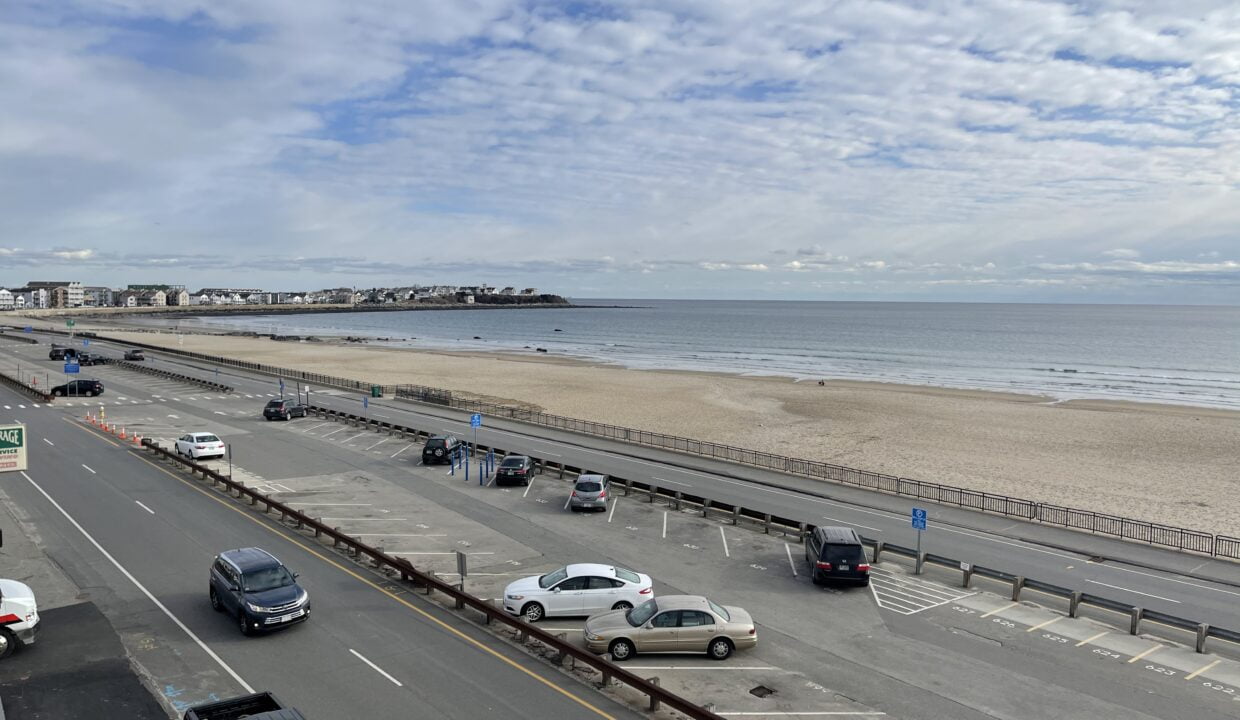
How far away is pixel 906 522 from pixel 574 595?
53.7 ft

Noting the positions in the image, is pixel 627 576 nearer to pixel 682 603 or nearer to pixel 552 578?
pixel 552 578

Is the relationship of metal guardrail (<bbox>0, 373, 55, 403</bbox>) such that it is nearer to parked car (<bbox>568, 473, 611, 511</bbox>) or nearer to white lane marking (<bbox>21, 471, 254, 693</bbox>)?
white lane marking (<bbox>21, 471, 254, 693</bbox>)

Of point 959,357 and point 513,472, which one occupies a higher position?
point 959,357

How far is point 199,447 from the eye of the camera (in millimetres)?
36906

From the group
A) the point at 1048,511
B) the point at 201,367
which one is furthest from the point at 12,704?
the point at 201,367

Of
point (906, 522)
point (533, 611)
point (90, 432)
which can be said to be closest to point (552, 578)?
point (533, 611)

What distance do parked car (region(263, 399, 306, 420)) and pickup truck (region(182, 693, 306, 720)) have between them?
43.3 metres

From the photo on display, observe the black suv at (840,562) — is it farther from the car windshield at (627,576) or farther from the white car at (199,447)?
the white car at (199,447)

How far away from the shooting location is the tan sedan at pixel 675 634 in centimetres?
1609

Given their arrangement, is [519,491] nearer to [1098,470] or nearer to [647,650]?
[647,650]

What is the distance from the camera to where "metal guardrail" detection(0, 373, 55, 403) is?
57344 mm

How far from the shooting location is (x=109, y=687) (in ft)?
45.5

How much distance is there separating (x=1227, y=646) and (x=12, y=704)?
82.0 ft

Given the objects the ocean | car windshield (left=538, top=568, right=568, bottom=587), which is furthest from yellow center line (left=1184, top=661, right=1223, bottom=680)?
the ocean
